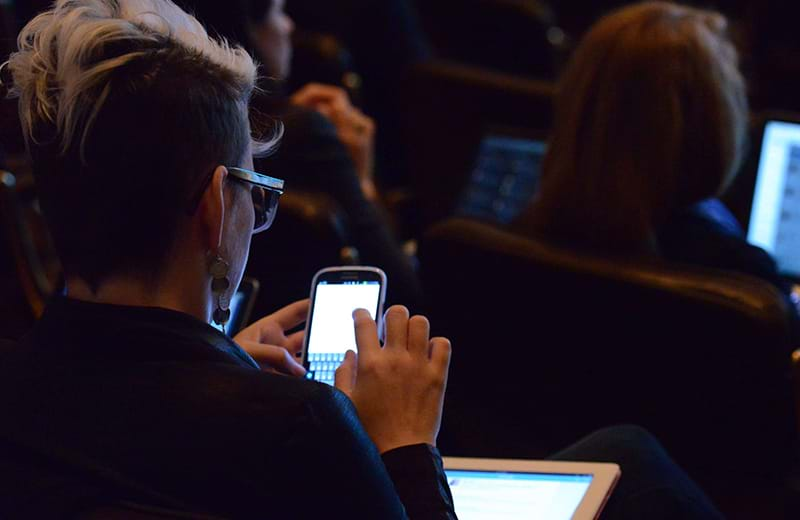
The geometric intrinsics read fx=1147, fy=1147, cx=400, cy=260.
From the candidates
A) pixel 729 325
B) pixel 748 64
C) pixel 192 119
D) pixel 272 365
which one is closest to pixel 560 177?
pixel 729 325

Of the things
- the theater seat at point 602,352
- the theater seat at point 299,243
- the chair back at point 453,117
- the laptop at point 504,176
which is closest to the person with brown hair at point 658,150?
the theater seat at point 602,352

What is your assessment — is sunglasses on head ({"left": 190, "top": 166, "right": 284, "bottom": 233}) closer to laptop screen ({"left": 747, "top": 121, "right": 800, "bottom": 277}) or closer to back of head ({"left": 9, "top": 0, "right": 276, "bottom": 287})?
back of head ({"left": 9, "top": 0, "right": 276, "bottom": 287})

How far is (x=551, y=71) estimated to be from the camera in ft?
12.3

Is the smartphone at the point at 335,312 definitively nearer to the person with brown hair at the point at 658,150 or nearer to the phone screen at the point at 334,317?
the phone screen at the point at 334,317

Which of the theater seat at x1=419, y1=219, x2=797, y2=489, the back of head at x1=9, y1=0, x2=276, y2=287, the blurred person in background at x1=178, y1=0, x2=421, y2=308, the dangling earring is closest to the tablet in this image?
the theater seat at x1=419, y1=219, x2=797, y2=489

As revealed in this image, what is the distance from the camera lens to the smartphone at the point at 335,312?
1.27 metres

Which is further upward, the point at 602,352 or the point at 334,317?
the point at 334,317

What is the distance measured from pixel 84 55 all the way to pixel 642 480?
2.87ft

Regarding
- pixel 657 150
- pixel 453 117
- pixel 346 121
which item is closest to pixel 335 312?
pixel 657 150

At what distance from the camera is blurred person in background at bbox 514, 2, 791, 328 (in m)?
1.84

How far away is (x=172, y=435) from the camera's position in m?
0.90

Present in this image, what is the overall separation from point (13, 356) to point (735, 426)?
3.71ft

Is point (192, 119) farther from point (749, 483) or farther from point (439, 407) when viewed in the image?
point (749, 483)

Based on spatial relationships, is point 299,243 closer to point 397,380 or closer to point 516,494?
point 516,494
